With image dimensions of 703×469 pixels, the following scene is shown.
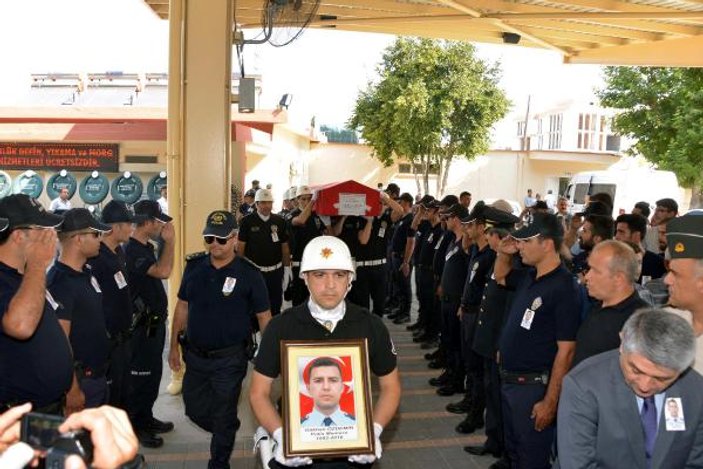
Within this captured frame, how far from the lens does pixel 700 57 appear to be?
1066cm

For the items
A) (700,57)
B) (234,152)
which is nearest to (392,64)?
(234,152)

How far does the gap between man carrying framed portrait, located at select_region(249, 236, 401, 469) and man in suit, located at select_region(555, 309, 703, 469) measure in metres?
0.83

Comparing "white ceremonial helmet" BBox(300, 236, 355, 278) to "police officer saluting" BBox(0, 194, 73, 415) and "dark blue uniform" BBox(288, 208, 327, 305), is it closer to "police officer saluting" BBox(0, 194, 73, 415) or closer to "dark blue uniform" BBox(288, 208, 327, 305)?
"police officer saluting" BBox(0, 194, 73, 415)

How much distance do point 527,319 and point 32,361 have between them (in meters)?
2.88

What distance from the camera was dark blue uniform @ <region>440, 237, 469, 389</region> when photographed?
7.11 meters

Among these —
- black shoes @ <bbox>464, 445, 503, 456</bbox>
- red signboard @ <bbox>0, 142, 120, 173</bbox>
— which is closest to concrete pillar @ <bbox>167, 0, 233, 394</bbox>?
black shoes @ <bbox>464, 445, 503, 456</bbox>

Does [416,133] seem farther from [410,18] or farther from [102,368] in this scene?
[102,368]

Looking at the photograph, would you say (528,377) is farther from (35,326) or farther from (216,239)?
(35,326)

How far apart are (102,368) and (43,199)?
1870cm

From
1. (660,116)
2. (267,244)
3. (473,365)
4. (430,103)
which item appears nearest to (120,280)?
(473,365)

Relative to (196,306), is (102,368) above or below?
below

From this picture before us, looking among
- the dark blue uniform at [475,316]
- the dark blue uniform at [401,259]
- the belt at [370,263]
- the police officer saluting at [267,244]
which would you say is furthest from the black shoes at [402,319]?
the dark blue uniform at [475,316]

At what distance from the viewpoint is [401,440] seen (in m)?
5.68

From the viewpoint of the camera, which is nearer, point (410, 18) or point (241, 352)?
point (241, 352)
